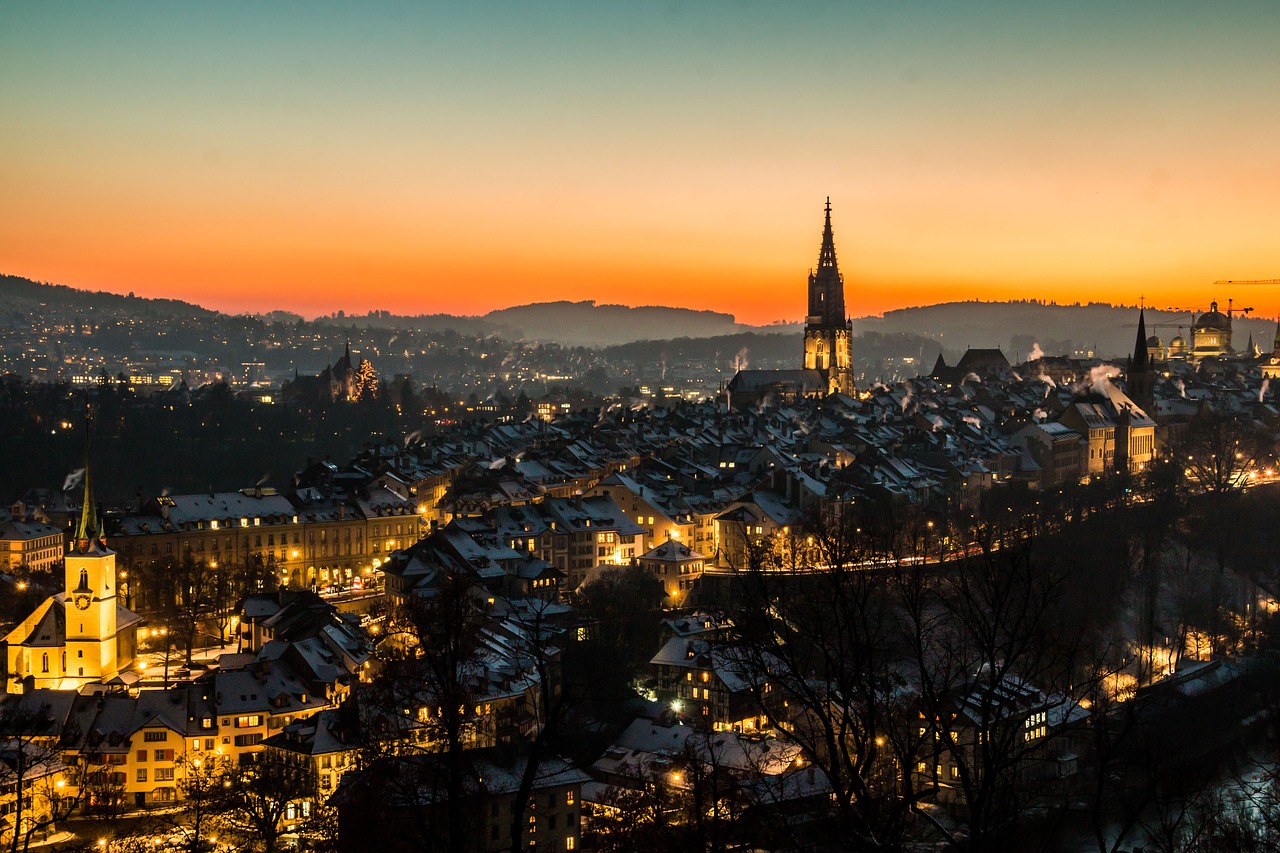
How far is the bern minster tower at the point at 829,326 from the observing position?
3376 inches

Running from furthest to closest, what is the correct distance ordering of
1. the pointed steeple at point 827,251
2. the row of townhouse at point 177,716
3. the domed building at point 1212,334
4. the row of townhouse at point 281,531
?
the domed building at point 1212,334, the pointed steeple at point 827,251, the row of townhouse at point 281,531, the row of townhouse at point 177,716

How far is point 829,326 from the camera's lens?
86688 millimetres

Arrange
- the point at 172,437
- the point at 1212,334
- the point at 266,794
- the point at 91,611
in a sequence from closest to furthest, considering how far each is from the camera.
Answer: the point at 266,794
the point at 91,611
the point at 172,437
the point at 1212,334

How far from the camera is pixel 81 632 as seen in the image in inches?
1161

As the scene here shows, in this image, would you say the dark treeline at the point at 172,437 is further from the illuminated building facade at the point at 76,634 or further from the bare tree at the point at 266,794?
the bare tree at the point at 266,794

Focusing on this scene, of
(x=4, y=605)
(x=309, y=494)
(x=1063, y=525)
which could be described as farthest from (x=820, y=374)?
(x=4, y=605)

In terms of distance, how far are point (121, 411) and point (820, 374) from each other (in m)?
38.0

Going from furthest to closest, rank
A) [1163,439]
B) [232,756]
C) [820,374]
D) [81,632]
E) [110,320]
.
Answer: [110,320] → [820,374] → [1163,439] → [81,632] → [232,756]

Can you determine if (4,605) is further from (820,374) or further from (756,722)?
(820,374)

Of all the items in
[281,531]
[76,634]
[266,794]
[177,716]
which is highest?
[281,531]

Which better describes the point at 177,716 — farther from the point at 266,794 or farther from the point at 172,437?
the point at 172,437

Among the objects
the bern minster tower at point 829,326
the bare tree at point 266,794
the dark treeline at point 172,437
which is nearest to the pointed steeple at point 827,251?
the bern minster tower at point 829,326

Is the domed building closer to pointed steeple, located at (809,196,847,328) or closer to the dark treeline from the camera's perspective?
pointed steeple, located at (809,196,847,328)

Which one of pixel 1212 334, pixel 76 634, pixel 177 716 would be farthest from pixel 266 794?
pixel 1212 334
